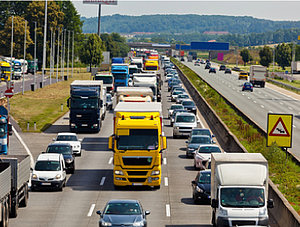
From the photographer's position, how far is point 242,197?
22938 millimetres

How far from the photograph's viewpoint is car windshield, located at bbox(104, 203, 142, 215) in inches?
874

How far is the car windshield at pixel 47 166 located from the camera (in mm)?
32000

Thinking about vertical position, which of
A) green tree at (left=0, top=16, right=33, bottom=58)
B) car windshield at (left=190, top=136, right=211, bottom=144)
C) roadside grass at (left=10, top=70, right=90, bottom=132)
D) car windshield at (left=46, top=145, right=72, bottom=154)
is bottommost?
roadside grass at (left=10, top=70, right=90, bottom=132)

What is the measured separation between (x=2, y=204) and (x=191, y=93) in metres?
75.0

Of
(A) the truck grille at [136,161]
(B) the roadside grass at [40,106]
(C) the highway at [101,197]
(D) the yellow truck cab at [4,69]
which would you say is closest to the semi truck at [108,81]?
(B) the roadside grass at [40,106]

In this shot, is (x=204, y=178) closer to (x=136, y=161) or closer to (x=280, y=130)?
(x=280, y=130)

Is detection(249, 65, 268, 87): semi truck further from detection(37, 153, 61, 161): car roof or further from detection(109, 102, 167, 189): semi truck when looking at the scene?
detection(37, 153, 61, 161): car roof

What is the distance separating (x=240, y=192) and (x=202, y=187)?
5.75m

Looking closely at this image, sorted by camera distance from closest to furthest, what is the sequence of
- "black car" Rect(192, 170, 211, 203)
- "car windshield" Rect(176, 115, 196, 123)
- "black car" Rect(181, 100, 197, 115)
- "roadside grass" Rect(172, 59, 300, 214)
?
"black car" Rect(192, 170, 211, 203) → "roadside grass" Rect(172, 59, 300, 214) → "car windshield" Rect(176, 115, 196, 123) → "black car" Rect(181, 100, 197, 115)

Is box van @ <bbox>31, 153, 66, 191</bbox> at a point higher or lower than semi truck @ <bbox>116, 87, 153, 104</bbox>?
lower

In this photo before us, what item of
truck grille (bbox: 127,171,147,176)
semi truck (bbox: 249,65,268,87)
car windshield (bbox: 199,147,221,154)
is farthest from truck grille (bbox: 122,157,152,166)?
semi truck (bbox: 249,65,268,87)

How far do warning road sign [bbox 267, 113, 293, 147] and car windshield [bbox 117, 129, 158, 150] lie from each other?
552 cm

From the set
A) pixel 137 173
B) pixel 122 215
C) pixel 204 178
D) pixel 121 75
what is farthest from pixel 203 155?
pixel 121 75

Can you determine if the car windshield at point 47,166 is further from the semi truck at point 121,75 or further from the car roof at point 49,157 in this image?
the semi truck at point 121,75
